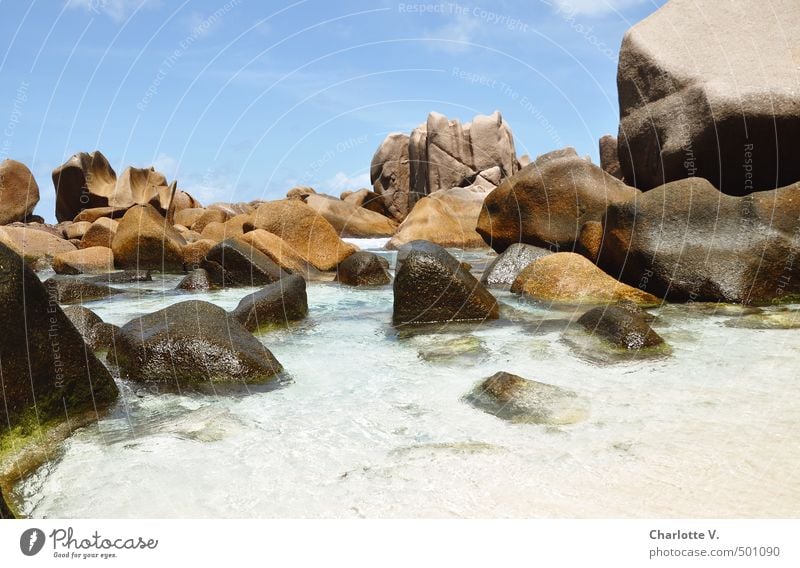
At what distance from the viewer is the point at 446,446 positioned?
313 centimetres

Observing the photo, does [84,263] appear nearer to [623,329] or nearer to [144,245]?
[144,245]

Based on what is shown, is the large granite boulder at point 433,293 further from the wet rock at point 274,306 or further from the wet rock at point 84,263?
the wet rock at point 84,263

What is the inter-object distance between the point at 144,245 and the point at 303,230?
314 centimetres

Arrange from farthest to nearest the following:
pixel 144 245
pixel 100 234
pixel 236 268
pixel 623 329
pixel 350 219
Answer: pixel 350 219 < pixel 100 234 < pixel 144 245 < pixel 236 268 < pixel 623 329

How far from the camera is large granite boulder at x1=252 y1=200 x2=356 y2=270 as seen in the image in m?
12.3

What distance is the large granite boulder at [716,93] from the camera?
865 centimetres

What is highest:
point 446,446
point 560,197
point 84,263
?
point 560,197

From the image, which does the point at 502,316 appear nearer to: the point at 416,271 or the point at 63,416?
the point at 416,271

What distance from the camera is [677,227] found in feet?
24.1

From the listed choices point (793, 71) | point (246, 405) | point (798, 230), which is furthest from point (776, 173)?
point (246, 405)

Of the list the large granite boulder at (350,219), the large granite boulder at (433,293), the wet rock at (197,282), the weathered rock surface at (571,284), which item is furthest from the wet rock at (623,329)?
the large granite boulder at (350,219)

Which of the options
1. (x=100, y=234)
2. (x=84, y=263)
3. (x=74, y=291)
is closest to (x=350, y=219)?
(x=100, y=234)

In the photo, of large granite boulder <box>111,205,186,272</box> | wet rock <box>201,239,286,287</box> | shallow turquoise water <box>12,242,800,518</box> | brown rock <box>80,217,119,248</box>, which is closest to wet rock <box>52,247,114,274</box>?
large granite boulder <box>111,205,186,272</box>

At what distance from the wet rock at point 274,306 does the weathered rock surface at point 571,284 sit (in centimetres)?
295
